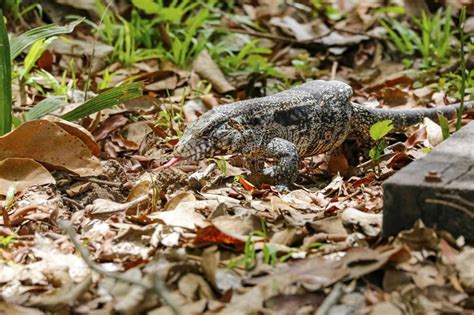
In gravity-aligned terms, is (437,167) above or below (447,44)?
above

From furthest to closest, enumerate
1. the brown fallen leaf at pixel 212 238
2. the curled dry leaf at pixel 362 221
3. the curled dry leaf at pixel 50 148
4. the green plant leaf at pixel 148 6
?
the green plant leaf at pixel 148 6, the curled dry leaf at pixel 50 148, the curled dry leaf at pixel 362 221, the brown fallen leaf at pixel 212 238

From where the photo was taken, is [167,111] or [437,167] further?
[167,111]

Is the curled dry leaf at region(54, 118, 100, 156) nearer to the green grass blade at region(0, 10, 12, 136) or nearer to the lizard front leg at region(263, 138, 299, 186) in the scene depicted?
the green grass blade at region(0, 10, 12, 136)

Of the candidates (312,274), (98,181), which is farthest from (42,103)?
(312,274)

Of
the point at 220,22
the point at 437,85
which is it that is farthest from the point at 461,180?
the point at 220,22

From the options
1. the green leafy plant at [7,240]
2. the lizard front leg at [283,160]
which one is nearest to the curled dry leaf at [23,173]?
the green leafy plant at [7,240]

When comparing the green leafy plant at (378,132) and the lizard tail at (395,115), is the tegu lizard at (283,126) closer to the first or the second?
the lizard tail at (395,115)

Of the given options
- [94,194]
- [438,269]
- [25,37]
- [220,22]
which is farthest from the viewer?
[220,22]

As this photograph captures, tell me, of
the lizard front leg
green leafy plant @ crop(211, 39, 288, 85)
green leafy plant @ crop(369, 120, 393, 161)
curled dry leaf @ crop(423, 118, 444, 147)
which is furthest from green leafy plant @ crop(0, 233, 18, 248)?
green leafy plant @ crop(211, 39, 288, 85)

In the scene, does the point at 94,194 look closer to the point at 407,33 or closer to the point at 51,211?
the point at 51,211
